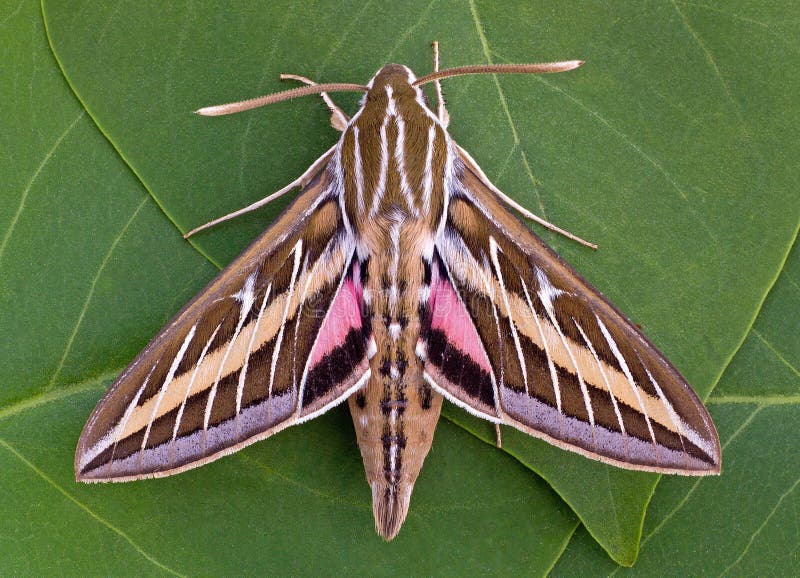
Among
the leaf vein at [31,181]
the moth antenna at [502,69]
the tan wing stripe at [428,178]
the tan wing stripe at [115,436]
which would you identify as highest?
the moth antenna at [502,69]

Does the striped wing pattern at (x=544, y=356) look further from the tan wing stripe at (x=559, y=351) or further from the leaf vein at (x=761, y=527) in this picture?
the leaf vein at (x=761, y=527)

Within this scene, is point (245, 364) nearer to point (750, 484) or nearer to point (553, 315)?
point (553, 315)

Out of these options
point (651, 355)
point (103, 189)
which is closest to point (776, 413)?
point (651, 355)

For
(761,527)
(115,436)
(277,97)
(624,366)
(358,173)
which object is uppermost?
(277,97)

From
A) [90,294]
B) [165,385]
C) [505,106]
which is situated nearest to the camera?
[165,385]

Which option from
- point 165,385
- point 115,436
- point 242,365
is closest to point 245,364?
point 242,365

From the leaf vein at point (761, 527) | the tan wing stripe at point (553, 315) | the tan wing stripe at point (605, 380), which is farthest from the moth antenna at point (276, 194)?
the leaf vein at point (761, 527)

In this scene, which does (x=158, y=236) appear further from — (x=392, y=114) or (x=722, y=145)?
(x=722, y=145)
